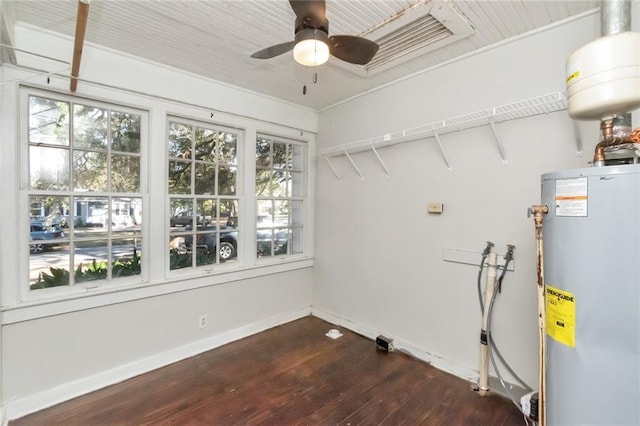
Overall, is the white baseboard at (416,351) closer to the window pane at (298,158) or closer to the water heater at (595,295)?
the water heater at (595,295)

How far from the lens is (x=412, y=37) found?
2129mm

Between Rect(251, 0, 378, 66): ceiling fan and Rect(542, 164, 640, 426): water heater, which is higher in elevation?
Rect(251, 0, 378, 66): ceiling fan

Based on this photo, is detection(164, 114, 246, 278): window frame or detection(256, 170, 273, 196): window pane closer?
detection(164, 114, 246, 278): window frame

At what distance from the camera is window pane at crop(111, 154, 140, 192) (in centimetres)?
241

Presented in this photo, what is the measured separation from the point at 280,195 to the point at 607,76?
9.63 feet

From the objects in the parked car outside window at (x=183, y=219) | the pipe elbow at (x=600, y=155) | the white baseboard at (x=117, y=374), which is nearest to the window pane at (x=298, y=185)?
the parked car outside window at (x=183, y=219)

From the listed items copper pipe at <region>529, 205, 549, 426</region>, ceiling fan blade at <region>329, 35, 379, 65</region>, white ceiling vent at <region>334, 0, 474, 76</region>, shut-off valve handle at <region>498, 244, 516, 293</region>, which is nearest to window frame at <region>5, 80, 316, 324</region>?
white ceiling vent at <region>334, 0, 474, 76</region>

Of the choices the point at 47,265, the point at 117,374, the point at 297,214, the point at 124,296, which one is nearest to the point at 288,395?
the point at 117,374

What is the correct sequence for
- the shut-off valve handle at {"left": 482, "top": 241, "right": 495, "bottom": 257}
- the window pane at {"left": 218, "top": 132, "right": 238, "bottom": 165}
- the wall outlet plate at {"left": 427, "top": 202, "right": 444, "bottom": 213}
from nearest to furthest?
the shut-off valve handle at {"left": 482, "top": 241, "right": 495, "bottom": 257} → the wall outlet plate at {"left": 427, "top": 202, "right": 444, "bottom": 213} → the window pane at {"left": 218, "top": 132, "right": 238, "bottom": 165}

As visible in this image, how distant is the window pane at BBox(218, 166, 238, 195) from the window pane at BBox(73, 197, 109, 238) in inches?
38.6

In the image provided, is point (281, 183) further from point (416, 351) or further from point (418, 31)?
point (416, 351)

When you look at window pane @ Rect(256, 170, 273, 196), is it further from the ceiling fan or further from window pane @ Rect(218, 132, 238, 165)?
the ceiling fan

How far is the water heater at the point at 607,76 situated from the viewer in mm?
1143

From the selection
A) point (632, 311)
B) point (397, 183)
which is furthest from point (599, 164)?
point (397, 183)
